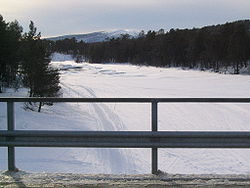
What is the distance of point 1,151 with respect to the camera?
15102mm

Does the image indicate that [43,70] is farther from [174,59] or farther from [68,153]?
[174,59]

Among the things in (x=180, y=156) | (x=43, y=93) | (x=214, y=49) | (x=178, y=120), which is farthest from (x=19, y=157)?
(x=214, y=49)

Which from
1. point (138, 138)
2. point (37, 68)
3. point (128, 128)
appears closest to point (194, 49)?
point (37, 68)

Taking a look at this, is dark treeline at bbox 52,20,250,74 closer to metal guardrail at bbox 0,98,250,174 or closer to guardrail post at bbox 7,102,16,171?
guardrail post at bbox 7,102,16,171

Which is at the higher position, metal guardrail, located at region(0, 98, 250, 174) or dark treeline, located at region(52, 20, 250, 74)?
dark treeline, located at region(52, 20, 250, 74)

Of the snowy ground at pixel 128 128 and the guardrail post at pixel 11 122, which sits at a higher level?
the guardrail post at pixel 11 122

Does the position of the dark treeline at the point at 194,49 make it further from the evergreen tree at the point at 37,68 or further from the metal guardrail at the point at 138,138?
the metal guardrail at the point at 138,138

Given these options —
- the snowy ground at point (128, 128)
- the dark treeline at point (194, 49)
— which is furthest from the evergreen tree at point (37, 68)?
the dark treeline at point (194, 49)

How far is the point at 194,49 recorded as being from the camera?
119m

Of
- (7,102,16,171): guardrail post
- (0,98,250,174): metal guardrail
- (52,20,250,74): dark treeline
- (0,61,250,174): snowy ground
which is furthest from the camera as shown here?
(52,20,250,74): dark treeline

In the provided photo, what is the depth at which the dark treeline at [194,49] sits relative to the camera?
318 feet

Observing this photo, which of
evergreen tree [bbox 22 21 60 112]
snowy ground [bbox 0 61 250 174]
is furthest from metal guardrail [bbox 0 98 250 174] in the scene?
evergreen tree [bbox 22 21 60 112]

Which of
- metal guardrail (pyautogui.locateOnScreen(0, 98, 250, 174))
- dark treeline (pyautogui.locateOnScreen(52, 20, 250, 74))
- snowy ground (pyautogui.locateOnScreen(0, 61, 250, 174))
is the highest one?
dark treeline (pyautogui.locateOnScreen(52, 20, 250, 74))

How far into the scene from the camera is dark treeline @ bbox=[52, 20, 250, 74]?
97.1 m
